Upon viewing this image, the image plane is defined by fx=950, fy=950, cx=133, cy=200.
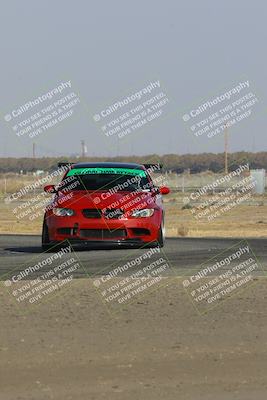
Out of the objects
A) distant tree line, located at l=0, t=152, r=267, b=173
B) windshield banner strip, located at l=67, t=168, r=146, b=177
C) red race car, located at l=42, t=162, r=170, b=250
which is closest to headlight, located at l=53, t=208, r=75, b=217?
red race car, located at l=42, t=162, r=170, b=250

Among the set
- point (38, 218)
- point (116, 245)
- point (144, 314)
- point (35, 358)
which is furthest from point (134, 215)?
point (38, 218)

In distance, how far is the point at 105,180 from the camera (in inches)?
678

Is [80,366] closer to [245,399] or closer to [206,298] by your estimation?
[245,399]

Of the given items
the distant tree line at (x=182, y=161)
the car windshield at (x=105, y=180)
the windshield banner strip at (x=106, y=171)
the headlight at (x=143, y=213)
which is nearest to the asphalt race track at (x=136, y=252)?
the headlight at (x=143, y=213)

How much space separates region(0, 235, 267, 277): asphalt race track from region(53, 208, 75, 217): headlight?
2.25 ft

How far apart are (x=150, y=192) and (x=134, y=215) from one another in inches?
39.5

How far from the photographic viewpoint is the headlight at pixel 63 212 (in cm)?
1616

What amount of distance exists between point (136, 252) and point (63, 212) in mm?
1420

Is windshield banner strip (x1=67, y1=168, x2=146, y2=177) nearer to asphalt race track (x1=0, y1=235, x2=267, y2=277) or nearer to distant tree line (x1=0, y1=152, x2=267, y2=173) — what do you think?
asphalt race track (x1=0, y1=235, x2=267, y2=277)

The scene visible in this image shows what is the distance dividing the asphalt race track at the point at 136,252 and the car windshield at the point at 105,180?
1.14m

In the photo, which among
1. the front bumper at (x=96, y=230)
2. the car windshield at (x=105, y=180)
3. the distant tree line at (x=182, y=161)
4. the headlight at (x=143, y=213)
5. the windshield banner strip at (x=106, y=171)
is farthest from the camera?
the distant tree line at (x=182, y=161)

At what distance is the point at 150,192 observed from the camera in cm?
1711

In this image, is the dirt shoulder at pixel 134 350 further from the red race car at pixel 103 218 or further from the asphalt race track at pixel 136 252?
the red race car at pixel 103 218

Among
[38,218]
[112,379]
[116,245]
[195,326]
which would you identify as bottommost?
[38,218]
